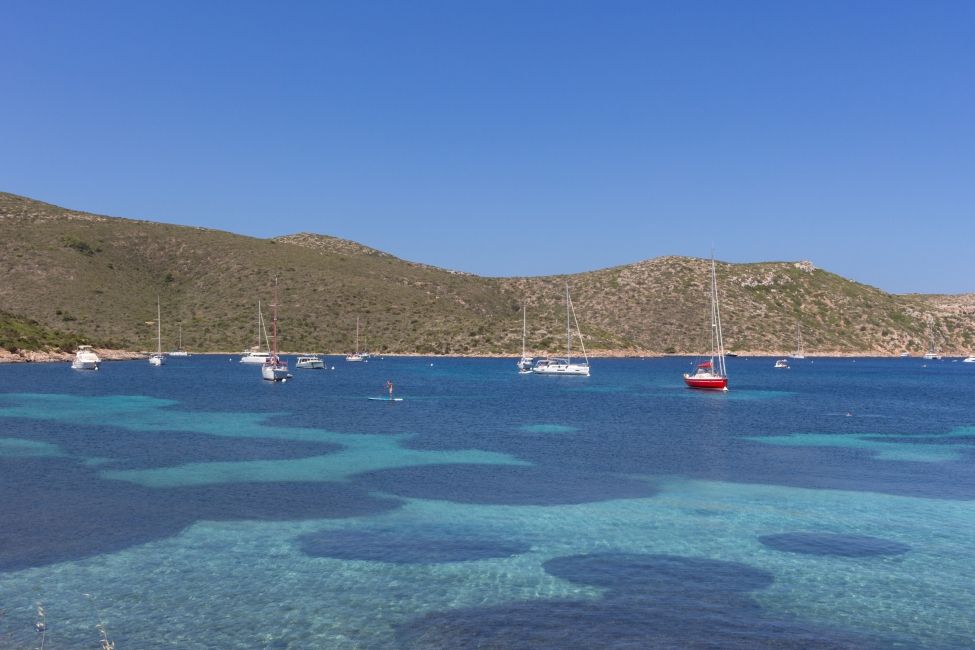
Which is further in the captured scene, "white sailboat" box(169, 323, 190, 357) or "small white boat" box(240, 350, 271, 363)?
"white sailboat" box(169, 323, 190, 357)

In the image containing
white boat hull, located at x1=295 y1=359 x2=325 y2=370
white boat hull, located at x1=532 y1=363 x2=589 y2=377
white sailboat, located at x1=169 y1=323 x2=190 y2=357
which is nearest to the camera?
white boat hull, located at x1=532 y1=363 x2=589 y2=377

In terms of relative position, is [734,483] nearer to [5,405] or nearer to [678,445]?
[678,445]

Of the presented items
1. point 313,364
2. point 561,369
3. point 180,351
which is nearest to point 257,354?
point 313,364

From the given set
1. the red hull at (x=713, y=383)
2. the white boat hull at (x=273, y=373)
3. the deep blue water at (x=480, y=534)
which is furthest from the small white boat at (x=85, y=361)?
the red hull at (x=713, y=383)

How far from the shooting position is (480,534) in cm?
2550

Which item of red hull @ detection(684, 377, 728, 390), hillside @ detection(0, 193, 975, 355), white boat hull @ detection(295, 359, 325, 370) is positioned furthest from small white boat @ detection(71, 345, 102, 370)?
red hull @ detection(684, 377, 728, 390)

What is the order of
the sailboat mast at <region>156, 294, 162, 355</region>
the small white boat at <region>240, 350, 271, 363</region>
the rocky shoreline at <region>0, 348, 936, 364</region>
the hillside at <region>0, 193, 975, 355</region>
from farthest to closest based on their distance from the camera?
the hillside at <region>0, 193, 975, 355</region>
the small white boat at <region>240, 350, 271, 363</region>
the sailboat mast at <region>156, 294, 162, 355</region>
the rocky shoreline at <region>0, 348, 936, 364</region>

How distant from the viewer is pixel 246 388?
92438mm

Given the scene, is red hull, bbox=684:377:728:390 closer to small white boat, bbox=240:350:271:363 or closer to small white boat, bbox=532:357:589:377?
small white boat, bbox=532:357:589:377

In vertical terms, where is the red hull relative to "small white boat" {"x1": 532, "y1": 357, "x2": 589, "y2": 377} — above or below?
below

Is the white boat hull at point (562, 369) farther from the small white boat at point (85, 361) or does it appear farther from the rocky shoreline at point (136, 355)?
the small white boat at point (85, 361)

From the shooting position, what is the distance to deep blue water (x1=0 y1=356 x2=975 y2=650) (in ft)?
57.7

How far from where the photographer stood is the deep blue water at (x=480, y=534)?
1758 centimetres

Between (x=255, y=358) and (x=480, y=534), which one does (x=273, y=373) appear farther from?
(x=480, y=534)
